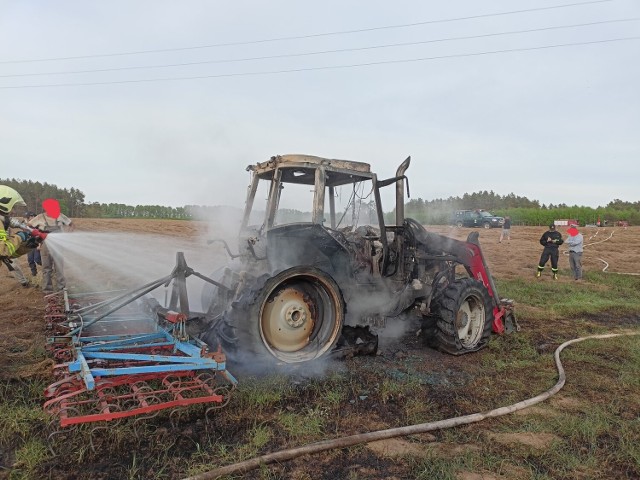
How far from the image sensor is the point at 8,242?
4266 mm

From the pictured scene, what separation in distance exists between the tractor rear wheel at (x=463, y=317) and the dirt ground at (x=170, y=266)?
40cm

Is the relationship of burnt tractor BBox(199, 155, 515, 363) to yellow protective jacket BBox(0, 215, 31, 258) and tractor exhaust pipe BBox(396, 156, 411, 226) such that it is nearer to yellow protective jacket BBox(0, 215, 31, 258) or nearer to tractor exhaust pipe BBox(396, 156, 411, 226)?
tractor exhaust pipe BBox(396, 156, 411, 226)

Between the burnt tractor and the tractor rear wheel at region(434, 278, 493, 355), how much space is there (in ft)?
0.04

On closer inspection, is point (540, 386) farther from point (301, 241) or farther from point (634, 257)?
point (634, 257)

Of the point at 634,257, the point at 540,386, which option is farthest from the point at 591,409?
the point at 634,257

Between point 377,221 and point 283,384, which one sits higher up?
point 377,221

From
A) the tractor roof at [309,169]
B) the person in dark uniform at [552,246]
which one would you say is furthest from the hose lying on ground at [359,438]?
the person in dark uniform at [552,246]

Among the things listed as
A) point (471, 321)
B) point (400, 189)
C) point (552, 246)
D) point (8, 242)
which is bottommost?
point (471, 321)

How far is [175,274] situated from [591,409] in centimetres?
420

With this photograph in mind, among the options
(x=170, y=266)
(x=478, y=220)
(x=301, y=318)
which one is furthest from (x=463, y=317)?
(x=478, y=220)

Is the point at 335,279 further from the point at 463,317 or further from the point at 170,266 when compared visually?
the point at 170,266

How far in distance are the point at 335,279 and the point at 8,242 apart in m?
3.34

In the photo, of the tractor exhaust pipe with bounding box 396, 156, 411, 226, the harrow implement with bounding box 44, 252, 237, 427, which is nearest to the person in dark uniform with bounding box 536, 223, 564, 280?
the tractor exhaust pipe with bounding box 396, 156, 411, 226

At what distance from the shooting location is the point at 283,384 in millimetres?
4250
